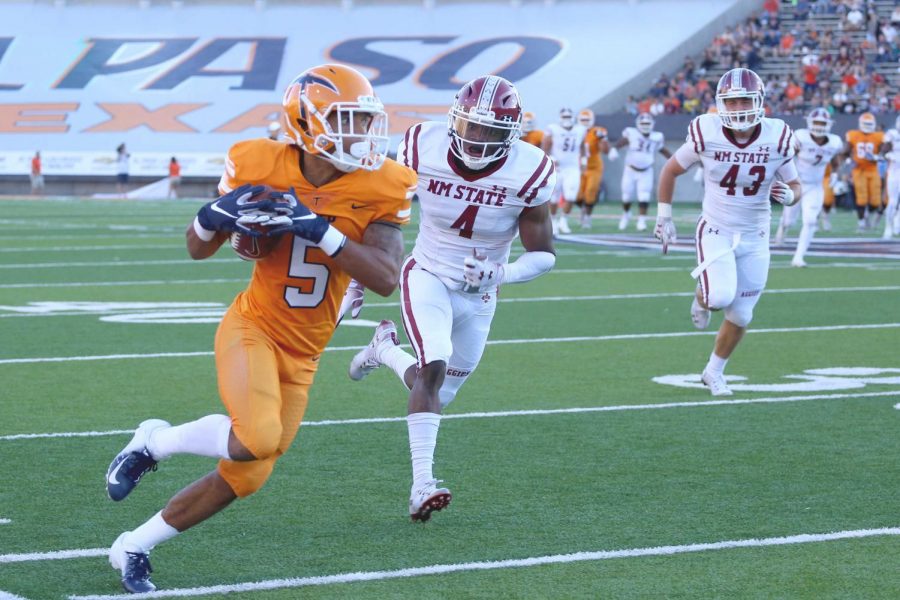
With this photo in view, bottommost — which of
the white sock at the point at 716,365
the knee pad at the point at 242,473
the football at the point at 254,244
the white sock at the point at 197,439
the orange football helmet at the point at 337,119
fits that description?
the white sock at the point at 716,365

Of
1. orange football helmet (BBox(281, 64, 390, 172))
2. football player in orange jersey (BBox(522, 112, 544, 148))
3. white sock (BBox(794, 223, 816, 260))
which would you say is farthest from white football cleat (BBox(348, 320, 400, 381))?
football player in orange jersey (BBox(522, 112, 544, 148))

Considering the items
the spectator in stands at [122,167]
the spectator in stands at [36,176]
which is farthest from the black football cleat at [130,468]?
the spectator in stands at [36,176]

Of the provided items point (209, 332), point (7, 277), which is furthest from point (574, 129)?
point (209, 332)

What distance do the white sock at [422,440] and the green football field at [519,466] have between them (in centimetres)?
18

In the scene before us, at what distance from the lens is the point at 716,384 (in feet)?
25.1

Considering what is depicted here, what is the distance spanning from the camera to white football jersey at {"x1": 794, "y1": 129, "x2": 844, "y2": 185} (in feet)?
54.1

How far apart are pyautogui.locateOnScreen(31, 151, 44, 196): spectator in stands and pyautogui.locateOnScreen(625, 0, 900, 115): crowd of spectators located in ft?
45.6

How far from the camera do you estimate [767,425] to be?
6762 mm

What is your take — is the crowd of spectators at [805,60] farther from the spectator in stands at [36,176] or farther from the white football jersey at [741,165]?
the white football jersey at [741,165]

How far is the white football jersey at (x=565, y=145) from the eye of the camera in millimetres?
21594

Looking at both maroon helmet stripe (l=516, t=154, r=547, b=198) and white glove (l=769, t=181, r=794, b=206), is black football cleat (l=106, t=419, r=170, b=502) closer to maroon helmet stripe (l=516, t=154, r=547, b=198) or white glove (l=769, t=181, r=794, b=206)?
maroon helmet stripe (l=516, t=154, r=547, b=198)

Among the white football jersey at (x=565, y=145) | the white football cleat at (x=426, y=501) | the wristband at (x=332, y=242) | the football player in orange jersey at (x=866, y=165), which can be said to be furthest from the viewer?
the football player in orange jersey at (x=866, y=165)

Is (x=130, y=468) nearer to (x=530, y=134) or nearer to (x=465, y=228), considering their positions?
(x=465, y=228)

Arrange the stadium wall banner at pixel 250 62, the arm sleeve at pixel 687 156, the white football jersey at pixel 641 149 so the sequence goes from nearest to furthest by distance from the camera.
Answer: the arm sleeve at pixel 687 156
the white football jersey at pixel 641 149
the stadium wall banner at pixel 250 62
